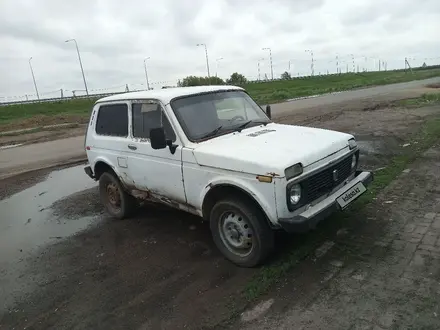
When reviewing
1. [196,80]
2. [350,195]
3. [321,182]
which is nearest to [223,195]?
[321,182]

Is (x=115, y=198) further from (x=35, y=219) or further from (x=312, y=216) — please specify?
(x=312, y=216)

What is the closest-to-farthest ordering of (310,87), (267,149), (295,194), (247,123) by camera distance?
(295,194) < (267,149) < (247,123) < (310,87)

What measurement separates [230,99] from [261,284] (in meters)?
2.63

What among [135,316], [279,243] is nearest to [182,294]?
[135,316]

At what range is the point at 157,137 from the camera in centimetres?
Result: 442

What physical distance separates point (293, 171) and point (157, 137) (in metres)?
1.65

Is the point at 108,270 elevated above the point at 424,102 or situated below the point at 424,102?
above

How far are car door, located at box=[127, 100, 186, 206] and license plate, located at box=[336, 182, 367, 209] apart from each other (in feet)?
6.08

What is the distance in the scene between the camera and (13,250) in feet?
18.0

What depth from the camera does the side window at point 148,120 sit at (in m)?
4.79

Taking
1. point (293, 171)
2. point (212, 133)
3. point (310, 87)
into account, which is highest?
point (212, 133)

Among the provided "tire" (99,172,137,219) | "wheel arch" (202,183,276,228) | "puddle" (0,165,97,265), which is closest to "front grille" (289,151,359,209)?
"wheel arch" (202,183,276,228)

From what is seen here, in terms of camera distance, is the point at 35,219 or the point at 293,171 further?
the point at 35,219

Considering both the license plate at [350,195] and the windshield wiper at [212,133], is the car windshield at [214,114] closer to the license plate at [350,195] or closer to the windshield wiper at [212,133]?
the windshield wiper at [212,133]
